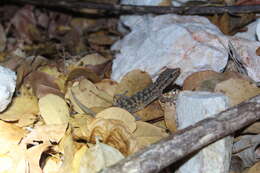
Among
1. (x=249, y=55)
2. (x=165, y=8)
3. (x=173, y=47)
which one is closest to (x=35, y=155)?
(x=173, y=47)

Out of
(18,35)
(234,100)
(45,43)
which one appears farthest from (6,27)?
(234,100)

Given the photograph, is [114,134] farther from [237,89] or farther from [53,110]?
[237,89]

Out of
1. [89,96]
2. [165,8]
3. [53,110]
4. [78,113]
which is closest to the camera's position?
[53,110]

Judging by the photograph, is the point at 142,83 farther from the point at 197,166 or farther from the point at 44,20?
the point at 44,20

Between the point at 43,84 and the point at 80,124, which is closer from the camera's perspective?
the point at 80,124

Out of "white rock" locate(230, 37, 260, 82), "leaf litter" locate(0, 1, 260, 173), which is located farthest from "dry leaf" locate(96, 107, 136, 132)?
"white rock" locate(230, 37, 260, 82)
